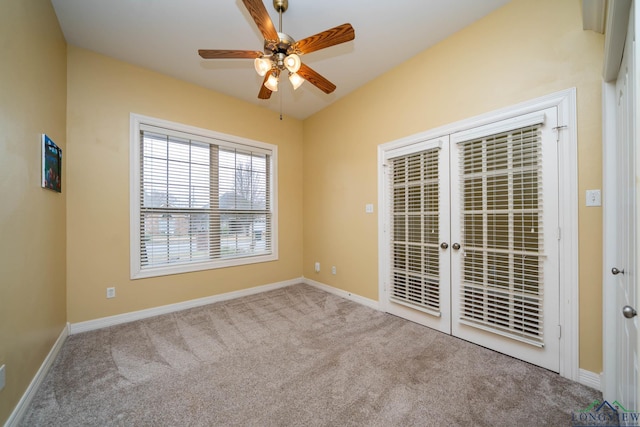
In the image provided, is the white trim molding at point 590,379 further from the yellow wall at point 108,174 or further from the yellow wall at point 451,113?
the yellow wall at point 108,174

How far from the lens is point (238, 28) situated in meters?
2.46

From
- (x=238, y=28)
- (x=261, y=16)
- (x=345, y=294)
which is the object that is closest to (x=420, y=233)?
(x=345, y=294)

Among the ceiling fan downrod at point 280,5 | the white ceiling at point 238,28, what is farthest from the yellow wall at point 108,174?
the ceiling fan downrod at point 280,5

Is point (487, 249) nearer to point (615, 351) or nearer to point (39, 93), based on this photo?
point (615, 351)

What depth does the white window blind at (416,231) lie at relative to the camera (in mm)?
2680

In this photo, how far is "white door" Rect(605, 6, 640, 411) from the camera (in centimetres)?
109

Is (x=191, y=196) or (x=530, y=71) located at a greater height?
(x=530, y=71)

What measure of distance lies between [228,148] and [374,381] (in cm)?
348

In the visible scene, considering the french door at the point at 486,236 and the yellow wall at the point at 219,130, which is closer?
the yellow wall at the point at 219,130

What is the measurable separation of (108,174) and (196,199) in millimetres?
978

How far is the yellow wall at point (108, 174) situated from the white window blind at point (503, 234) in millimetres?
3270

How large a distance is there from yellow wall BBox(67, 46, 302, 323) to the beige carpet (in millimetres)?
442

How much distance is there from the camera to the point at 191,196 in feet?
11.4

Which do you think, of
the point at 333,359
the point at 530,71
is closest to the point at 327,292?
the point at 333,359
